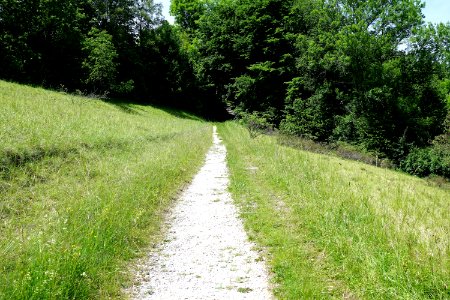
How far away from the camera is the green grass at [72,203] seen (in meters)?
4.12

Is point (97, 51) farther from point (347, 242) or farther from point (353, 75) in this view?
point (347, 242)

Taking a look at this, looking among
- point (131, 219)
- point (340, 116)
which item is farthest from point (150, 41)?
point (131, 219)

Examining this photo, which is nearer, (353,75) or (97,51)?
(97,51)

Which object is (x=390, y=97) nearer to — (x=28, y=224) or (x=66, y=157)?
(x=66, y=157)

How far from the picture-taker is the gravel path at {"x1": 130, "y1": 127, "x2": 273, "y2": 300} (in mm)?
4723

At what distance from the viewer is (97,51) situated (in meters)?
35.7

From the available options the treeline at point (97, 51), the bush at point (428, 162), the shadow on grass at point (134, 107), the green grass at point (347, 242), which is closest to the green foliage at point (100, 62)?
the treeline at point (97, 51)

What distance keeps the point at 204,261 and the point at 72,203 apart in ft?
9.17

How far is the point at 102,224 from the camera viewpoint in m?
5.73

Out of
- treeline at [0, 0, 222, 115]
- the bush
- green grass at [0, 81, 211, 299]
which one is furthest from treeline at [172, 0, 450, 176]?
green grass at [0, 81, 211, 299]

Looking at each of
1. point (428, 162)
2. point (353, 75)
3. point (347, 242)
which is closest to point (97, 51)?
point (353, 75)

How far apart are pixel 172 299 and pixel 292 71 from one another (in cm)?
4233

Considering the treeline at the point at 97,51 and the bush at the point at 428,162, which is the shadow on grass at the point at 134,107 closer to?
the treeline at the point at 97,51

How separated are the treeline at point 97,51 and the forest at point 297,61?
143 mm
